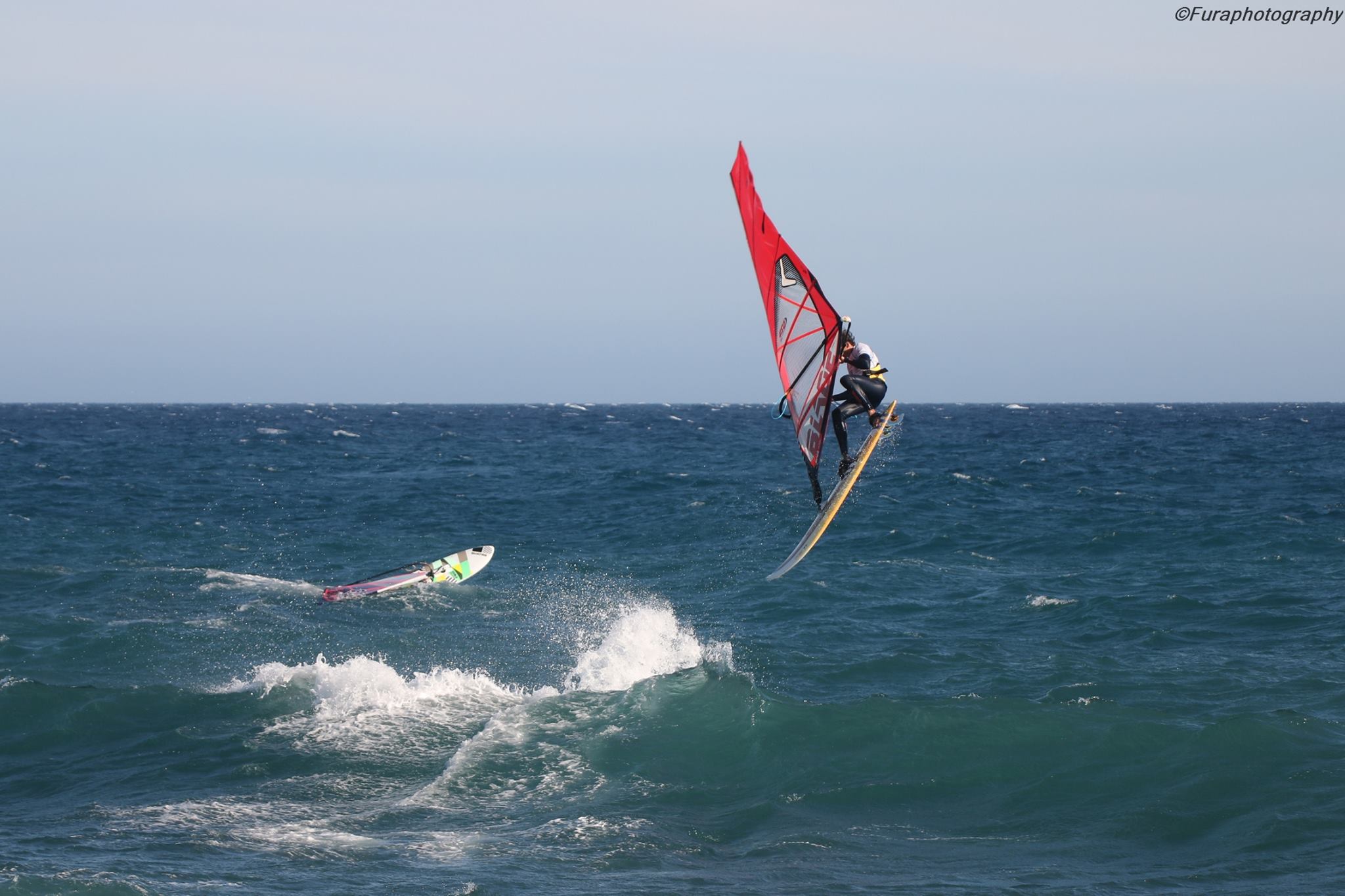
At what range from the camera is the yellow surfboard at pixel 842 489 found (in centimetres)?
1048

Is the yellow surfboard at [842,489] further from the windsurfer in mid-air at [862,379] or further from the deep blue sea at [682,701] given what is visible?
the deep blue sea at [682,701]

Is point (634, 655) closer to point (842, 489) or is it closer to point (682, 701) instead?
point (682, 701)

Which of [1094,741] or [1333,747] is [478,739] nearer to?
[1094,741]

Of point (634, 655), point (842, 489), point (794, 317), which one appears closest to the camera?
point (794, 317)

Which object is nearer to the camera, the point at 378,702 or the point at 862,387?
the point at 862,387

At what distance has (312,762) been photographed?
11297mm

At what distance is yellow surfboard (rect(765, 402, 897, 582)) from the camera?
1048 centimetres

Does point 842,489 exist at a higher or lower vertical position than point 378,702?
higher

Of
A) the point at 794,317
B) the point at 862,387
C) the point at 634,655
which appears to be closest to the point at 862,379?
the point at 862,387

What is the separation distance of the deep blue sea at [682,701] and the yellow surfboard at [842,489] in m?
2.02

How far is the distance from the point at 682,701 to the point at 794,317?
5.41m

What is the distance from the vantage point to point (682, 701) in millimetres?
13320

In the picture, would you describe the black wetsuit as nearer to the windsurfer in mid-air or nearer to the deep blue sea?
the windsurfer in mid-air

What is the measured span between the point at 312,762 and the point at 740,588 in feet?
33.8
